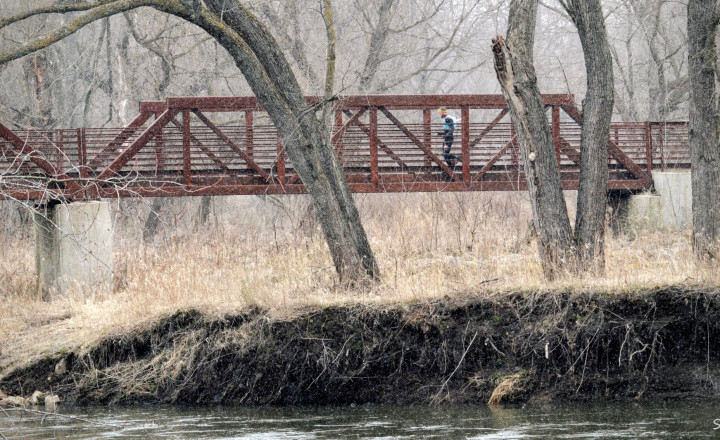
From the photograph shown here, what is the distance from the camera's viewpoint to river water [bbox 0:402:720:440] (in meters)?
9.44

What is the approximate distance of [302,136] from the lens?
12.6m

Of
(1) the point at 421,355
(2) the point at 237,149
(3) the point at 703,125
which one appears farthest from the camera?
(2) the point at 237,149

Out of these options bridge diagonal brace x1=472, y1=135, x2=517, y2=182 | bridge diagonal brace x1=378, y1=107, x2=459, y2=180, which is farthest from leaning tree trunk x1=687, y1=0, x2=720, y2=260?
bridge diagonal brace x1=378, y1=107, x2=459, y2=180

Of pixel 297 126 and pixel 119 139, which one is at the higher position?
pixel 119 139

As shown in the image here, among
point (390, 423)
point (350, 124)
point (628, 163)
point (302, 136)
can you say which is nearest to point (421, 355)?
point (390, 423)

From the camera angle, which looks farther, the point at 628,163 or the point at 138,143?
the point at 628,163

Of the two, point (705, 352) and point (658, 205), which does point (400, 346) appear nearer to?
point (705, 352)

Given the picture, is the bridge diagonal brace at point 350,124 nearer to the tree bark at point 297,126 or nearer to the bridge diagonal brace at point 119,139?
the tree bark at point 297,126

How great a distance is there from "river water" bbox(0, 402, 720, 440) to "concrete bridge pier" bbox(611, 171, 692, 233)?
6708mm

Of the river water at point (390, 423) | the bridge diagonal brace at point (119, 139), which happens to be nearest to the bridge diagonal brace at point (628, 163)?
the river water at point (390, 423)

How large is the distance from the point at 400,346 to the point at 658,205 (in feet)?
23.9

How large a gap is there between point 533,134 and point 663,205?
573cm

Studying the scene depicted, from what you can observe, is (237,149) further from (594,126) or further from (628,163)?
(628,163)

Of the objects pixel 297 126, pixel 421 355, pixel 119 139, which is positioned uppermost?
pixel 119 139
